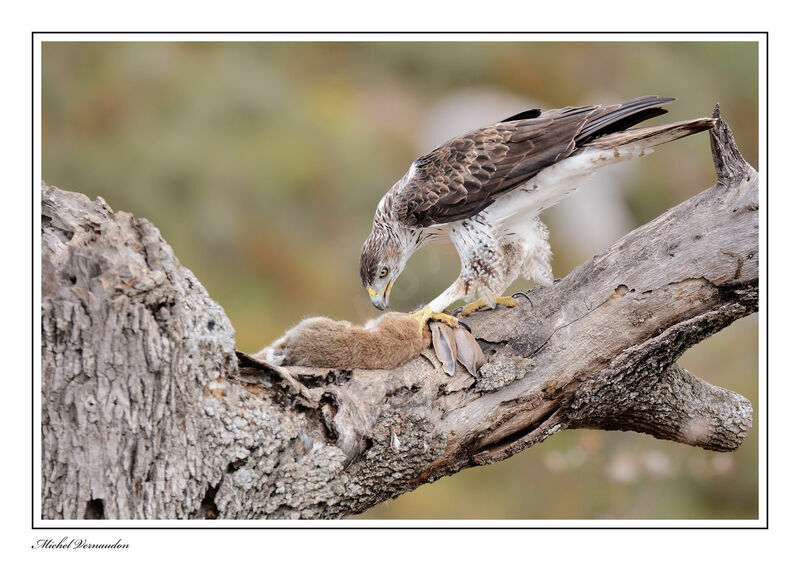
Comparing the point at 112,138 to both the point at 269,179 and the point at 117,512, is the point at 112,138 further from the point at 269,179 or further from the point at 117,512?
the point at 117,512

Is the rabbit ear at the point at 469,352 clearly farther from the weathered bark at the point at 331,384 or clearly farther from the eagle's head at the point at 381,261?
the eagle's head at the point at 381,261

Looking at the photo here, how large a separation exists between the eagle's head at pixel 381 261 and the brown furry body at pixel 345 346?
0.86m

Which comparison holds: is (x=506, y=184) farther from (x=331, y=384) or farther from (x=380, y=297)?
(x=331, y=384)

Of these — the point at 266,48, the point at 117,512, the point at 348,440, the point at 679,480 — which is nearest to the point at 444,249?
the point at 348,440

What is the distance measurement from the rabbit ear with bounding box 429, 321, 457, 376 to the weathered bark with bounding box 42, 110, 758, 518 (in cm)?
8

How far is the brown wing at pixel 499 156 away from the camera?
347 cm

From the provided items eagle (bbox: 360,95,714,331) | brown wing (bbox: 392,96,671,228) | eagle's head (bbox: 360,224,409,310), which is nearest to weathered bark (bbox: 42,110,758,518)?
eagle (bbox: 360,95,714,331)

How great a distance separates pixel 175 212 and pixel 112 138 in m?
1.20

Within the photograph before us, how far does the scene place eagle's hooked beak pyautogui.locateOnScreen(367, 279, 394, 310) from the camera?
398 cm

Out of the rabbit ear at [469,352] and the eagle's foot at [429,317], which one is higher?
the eagle's foot at [429,317]

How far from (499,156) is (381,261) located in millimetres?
909

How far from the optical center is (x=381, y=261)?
3.91 metres

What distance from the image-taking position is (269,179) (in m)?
8.11

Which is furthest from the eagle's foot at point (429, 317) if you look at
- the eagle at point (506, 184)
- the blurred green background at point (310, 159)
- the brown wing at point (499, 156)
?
the blurred green background at point (310, 159)
